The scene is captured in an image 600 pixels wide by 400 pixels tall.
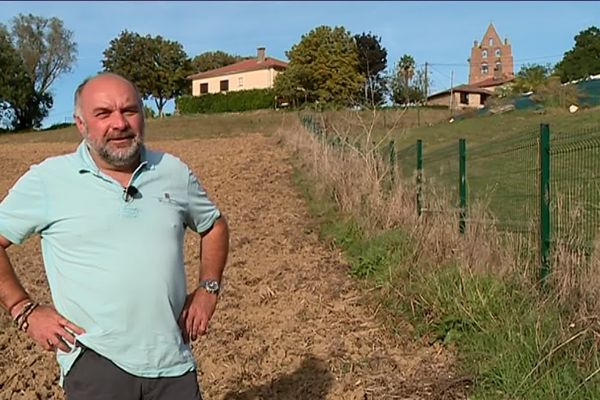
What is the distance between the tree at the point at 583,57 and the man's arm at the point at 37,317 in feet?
243

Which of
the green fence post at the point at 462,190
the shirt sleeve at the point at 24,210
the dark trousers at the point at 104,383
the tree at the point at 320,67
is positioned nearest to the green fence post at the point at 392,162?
the green fence post at the point at 462,190

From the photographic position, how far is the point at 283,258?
28.3 ft

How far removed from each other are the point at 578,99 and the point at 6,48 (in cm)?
4815

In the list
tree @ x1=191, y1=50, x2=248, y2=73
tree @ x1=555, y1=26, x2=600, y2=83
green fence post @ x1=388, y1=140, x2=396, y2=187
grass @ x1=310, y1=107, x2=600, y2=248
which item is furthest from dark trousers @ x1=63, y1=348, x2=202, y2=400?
tree @ x1=191, y1=50, x2=248, y2=73

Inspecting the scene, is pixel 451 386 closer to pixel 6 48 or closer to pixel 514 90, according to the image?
pixel 514 90

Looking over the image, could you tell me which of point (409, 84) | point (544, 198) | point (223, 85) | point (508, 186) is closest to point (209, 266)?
point (544, 198)

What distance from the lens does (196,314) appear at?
9.02ft

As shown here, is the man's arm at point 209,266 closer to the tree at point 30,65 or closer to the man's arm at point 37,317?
→ the man's arm at point 37,317

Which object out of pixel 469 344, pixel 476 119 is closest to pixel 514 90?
pixel 476 119

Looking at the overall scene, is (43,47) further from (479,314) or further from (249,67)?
(479,314)

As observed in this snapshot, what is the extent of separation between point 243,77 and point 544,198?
65.1 metres

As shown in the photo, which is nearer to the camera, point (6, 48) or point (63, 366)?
point (63, 366)

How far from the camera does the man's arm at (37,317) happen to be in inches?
97.9

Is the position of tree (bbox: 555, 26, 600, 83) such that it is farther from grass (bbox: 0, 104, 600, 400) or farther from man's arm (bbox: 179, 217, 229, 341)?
man's arm (bbox: 179, 217, 229, 341)
